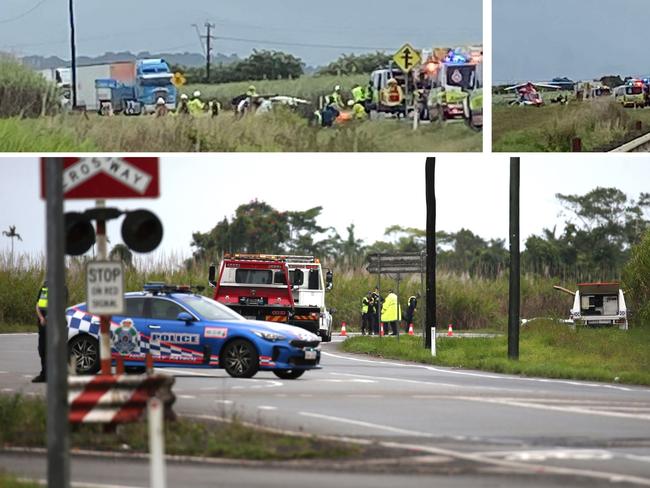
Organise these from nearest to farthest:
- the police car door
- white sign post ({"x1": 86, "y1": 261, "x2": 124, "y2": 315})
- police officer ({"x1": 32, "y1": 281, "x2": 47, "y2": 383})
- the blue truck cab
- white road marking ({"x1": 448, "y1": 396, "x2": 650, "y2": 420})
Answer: white sign post ({"x1": 86, "y1": 261, "x2": 124, "y2": 315}), white road marking ({"x1": 448, "y1": 396, "x2": 650, "y2": 420}), police officer ({"x1": 32, "y1": 281, "x2": 47, "y2": 383}), the police car door, the blue truck cab

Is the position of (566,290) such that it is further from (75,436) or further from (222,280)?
(75,436)

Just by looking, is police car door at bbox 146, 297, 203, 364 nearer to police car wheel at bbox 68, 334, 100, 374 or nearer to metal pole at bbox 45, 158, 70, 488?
police car wheel at bbox 68, 334, 100, 374

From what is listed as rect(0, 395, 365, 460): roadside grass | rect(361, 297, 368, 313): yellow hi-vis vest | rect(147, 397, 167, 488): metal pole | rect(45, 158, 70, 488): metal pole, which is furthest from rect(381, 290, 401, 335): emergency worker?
rect(147, 397, 167, 488): metal pole

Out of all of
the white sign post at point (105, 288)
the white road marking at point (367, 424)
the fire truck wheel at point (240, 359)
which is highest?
the white sign post at point (105, 288)

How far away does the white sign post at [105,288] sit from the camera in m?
15.6

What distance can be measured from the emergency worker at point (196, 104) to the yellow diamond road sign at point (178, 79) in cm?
28

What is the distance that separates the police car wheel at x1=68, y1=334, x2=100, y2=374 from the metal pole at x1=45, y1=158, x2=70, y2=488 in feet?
43.5

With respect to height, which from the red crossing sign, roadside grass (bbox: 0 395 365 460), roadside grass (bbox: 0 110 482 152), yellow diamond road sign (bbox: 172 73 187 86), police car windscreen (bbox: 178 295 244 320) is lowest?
roadside grass (bbox: 0 395 365 460)

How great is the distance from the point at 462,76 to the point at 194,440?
12.6 m

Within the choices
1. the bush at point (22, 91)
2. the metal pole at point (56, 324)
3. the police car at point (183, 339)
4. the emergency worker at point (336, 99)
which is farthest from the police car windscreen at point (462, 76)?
the metal pole at point (56, 324)

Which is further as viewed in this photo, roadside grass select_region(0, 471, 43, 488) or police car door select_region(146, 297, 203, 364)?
police car door select_region(146, 297, 203, 364)

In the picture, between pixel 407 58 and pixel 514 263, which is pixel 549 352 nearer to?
pixel 514 263

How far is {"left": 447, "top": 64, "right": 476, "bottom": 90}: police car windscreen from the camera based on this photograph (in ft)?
90.5

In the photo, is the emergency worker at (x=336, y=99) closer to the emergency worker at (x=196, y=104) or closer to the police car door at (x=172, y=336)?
the emergency worker at (x=196, y=104)
